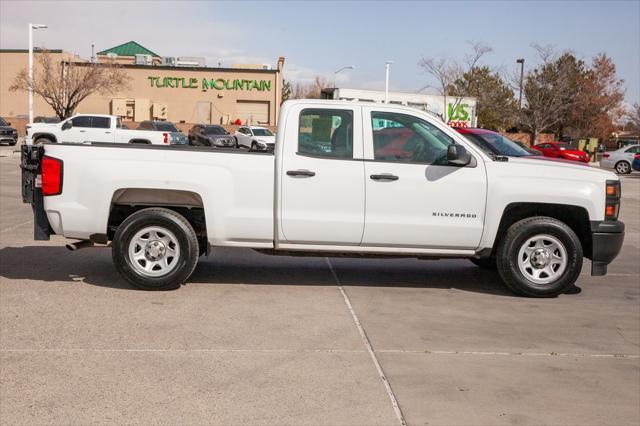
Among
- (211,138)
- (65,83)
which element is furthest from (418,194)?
(65,83)

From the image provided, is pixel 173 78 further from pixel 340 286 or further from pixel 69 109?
pixel 340 286

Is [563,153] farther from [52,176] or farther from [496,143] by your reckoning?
[52,176]

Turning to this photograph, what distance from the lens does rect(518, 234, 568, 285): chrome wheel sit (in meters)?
7.38

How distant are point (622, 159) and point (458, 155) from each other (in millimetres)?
33258

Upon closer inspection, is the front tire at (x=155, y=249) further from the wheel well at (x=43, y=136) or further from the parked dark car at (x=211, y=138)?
the parked dark car at (x=211, y=138)

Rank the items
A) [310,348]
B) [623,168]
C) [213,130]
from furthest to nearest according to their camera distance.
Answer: [213,130] → [623,168] → [310,348]

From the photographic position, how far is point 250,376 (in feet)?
16.0

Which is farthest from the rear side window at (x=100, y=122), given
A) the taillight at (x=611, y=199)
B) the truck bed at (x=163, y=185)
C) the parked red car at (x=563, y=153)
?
Answer: the taillight at (x=611, y=199)

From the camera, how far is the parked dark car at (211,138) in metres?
39.8

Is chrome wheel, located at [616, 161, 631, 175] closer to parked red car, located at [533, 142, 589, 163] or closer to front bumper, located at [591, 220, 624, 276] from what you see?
parked red car, located at [533, 142, 589, 163]

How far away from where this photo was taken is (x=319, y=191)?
23.3 feet

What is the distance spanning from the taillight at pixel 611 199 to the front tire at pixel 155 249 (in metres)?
4.24

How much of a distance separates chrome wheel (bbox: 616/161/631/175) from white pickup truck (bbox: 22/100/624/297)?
105 feet

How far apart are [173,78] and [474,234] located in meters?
59.7
